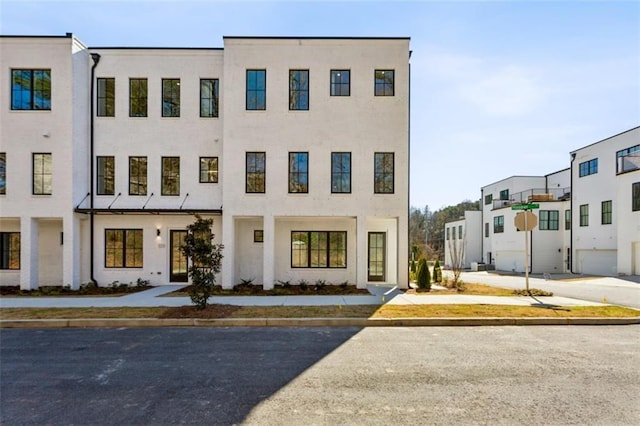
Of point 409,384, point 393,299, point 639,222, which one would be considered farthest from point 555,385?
point 639,222

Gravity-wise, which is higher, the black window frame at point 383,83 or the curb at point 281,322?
the black window frame at point 383,83

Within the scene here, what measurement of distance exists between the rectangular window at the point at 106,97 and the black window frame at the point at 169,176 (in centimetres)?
308

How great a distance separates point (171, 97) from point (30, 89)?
5.46 meters

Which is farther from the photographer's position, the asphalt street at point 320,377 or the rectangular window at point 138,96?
the rectangular window at point 138,96

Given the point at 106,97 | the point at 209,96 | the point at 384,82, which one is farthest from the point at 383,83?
the point at 106,97

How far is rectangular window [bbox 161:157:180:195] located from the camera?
1495 cm

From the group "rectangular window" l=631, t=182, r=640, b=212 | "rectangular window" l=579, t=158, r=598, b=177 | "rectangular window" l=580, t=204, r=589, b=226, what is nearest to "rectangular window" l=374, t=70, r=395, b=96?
"rectangular window" l=631, t=182, r=640, b=212

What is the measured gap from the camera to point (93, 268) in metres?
14.8

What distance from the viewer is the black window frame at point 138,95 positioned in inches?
588

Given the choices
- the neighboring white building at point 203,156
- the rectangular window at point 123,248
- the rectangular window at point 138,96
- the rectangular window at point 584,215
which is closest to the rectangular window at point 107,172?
the neighboring white building at point 203,156

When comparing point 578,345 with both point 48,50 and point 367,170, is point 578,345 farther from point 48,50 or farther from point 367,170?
point 48,50

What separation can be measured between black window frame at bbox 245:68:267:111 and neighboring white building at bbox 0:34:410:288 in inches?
1.8

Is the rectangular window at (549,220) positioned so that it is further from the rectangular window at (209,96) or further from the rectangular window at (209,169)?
the rectangular window at (209,96)

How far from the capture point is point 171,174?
15.0 meters
